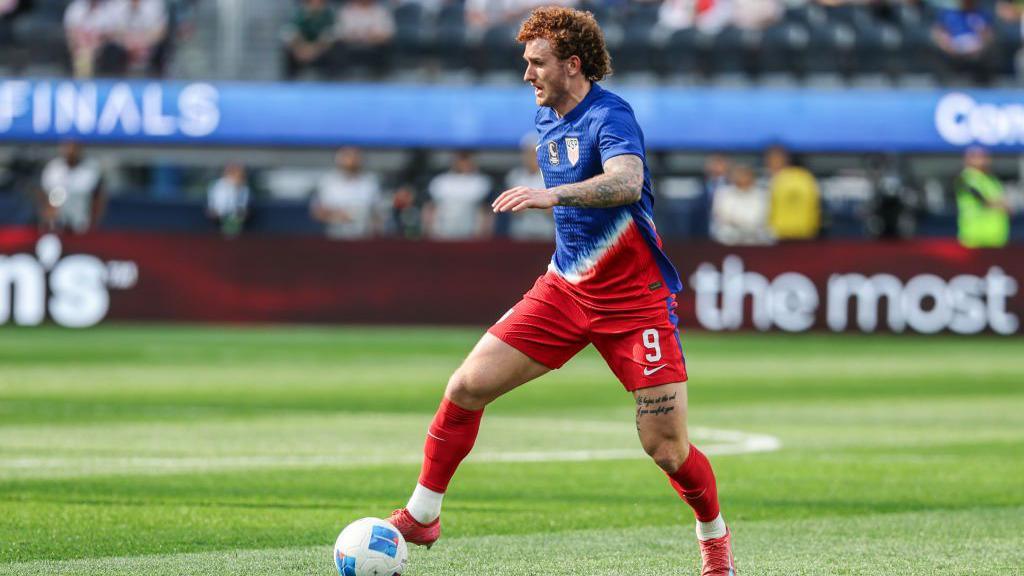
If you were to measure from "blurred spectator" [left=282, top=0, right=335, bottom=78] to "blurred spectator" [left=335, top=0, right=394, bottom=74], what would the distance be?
0.21 metres

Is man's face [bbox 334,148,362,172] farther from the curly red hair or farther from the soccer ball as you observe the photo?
the soccer ball

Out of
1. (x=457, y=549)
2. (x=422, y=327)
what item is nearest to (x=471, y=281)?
(x=422, y=327)

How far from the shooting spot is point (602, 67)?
21.9 feet

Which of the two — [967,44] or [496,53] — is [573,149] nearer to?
[496,53]

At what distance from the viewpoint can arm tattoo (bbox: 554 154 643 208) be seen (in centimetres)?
609

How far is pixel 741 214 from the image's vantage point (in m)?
22.3

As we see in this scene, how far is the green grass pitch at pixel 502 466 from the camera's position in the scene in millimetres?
7094

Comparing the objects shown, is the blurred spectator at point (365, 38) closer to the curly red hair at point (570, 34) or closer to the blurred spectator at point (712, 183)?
the blurred spectator at point (712, 183)

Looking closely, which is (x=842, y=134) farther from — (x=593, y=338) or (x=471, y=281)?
(x=593, y=338)

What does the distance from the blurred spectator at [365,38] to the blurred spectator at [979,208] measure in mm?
9478

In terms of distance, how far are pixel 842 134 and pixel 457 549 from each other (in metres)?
20.3

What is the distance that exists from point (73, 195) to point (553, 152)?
58.3 feet

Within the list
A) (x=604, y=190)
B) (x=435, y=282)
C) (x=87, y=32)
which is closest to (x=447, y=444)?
(x=604, y=190)

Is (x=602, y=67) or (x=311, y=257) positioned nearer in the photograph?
(x=602, y=67)
